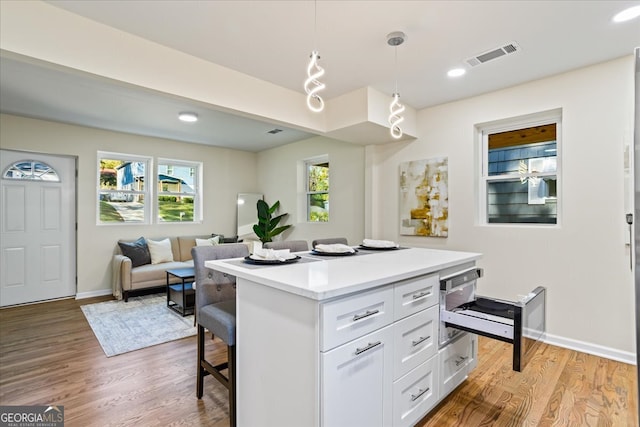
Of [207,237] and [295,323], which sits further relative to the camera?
[207,237]

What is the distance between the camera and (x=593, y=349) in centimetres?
276

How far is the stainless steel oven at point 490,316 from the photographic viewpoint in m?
1.56

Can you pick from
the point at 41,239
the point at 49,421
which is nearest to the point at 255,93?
the point at 49,421

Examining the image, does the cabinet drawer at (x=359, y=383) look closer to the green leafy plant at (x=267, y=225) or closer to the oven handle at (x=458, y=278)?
the oven handle at (x=458, y=278)

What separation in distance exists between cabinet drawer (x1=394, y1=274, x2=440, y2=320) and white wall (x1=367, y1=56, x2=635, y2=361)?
1.82m

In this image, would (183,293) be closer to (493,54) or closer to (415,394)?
(415,394)

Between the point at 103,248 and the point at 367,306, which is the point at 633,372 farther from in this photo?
the point at 103,248

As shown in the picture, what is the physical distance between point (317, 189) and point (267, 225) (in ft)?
3.62

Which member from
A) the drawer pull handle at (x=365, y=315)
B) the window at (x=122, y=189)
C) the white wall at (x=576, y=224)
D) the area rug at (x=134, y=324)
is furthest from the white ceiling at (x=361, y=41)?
the area rug at (x=134, y=324)

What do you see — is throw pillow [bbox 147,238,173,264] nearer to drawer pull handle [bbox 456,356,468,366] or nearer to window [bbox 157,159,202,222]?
window [bbox 157,159,202,222]

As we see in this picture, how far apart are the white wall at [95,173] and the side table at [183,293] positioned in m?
1.47

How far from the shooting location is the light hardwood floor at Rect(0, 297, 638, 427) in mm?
1924

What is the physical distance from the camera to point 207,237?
222 inches

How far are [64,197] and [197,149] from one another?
6.84ft
